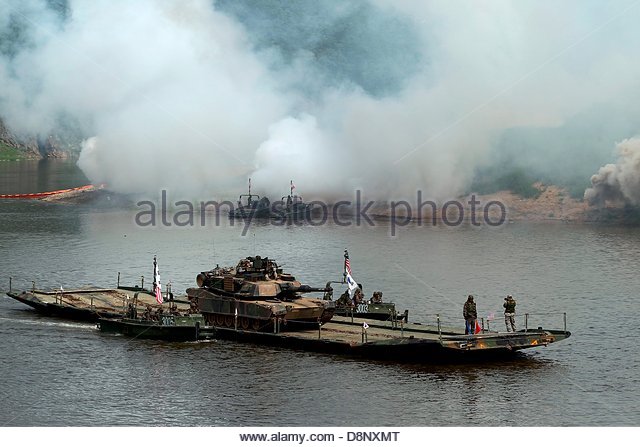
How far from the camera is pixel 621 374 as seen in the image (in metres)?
54.6

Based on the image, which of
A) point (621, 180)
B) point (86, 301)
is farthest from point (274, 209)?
point (86, 301)

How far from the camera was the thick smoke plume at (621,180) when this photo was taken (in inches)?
4552

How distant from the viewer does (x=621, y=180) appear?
11656 centimetres

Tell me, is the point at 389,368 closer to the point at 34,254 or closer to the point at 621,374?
the point at 621,374

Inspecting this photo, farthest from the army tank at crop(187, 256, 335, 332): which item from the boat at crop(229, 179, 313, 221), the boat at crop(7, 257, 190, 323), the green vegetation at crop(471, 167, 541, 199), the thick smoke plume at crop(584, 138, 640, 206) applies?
the green vegetation at crop(471, 167, 541, 199)

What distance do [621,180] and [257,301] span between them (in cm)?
6338

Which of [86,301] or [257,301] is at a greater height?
[86,301]

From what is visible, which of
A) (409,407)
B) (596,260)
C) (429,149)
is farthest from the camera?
(429,149)

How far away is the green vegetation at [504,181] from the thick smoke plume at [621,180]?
9235 millimetres

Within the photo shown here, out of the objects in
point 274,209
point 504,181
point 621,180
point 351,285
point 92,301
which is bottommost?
point 92,301

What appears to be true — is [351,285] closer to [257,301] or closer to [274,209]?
[257,301]

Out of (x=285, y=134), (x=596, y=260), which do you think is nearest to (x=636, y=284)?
(x=596, y=260)
